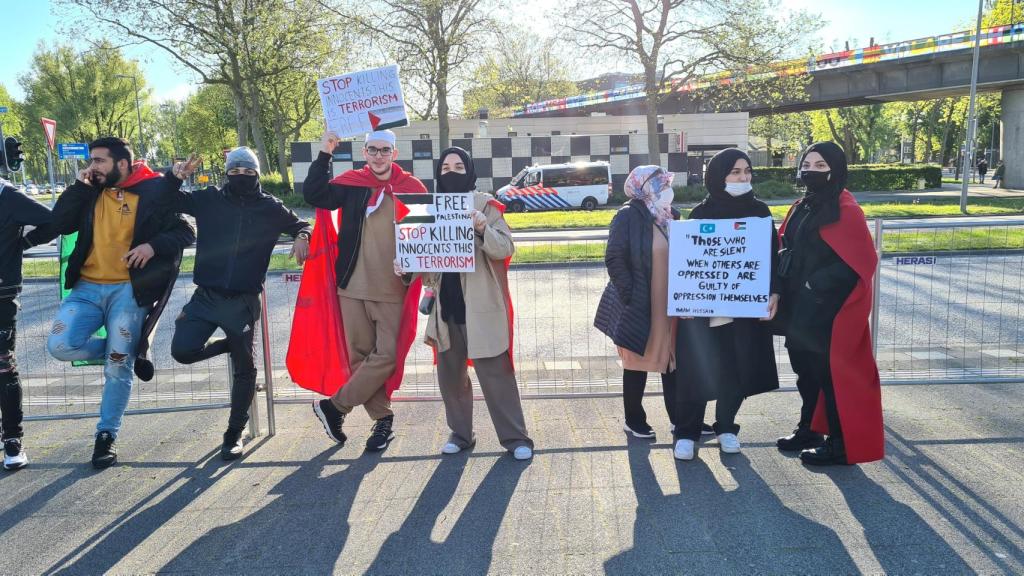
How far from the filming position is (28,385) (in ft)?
20.6

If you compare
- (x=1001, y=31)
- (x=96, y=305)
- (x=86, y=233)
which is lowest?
(x=96, y=305)

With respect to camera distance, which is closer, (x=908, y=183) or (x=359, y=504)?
(x=359, y=504)

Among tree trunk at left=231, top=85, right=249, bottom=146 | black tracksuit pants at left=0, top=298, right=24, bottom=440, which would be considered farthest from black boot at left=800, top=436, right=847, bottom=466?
tree trunk at left=231, top=85, right=249, bottom=146

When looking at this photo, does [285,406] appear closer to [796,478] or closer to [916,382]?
[796,478]

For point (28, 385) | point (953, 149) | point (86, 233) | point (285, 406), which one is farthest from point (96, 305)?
point (953, 149)

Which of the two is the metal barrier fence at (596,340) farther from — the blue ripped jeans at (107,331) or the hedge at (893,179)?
the hedge at (893,179)

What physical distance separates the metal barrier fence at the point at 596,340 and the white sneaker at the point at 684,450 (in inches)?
52.8

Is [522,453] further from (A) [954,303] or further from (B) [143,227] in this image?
(A) [954,303]

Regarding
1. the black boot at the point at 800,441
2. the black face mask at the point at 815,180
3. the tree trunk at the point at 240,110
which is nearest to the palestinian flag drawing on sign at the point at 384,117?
the black face mask at the point at 815,180

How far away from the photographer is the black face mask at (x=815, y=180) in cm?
402

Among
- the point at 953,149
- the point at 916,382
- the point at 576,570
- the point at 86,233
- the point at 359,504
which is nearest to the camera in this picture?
the point at 576,570

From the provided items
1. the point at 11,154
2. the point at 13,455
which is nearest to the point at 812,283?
the point at 13,455

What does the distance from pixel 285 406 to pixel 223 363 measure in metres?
1.78

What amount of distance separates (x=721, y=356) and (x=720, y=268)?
1.68ft
